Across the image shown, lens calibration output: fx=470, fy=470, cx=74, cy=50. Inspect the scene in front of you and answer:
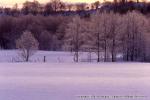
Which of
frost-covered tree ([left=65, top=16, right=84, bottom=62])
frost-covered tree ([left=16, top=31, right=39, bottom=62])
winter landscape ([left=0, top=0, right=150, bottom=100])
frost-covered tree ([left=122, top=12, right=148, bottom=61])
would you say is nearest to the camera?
winter landscape ([left=0, top=0, right=150, bottom=100])

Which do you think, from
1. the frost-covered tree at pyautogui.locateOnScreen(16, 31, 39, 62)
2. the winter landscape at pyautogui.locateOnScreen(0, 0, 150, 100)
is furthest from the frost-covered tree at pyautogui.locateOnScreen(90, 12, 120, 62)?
the frost-covered tree at pyautogui.locateOnScreen(16, 31, 39, 62)

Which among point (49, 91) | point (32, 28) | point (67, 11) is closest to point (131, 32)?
point (32, 28)

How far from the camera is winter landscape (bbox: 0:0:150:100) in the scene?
21.3 meters

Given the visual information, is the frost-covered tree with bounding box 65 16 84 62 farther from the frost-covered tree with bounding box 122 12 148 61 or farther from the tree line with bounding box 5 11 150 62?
the frost-covered tree with bounding box 122 12 148 61

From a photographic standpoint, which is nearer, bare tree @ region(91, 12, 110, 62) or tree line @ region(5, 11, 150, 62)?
tree line @ region(5, 11, 150, 62)

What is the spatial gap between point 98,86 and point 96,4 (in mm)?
129972

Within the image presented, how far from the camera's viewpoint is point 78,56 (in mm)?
61531

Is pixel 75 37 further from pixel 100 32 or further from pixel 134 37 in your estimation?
pixel 134 37

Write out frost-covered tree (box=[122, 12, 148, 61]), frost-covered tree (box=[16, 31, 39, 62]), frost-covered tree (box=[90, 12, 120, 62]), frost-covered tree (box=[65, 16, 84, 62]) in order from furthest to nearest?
1. frost-covered tree (box=[65, 16, 84, 62])
2. frost-covered tree (box=[90, 12, 120, 62])
3. frost-covered tree (box=[16, 31, 39, 62])
4. frost-covered tree (box=[122, 12, 148, 61])

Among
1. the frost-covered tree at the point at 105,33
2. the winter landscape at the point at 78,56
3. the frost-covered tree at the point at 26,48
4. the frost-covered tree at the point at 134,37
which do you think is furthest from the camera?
the frost-covered tree at the point at 105,33

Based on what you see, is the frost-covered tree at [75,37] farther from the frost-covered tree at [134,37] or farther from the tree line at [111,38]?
the frost-covered tree at [134,37]

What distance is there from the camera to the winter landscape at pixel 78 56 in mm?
21322

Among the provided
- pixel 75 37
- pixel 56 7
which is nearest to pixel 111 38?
pixel 75 37

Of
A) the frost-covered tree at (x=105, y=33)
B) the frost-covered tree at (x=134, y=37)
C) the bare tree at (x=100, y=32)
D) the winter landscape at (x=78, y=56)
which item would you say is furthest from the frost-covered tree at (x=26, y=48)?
the frost-covered tree at (x=134, y=37)
